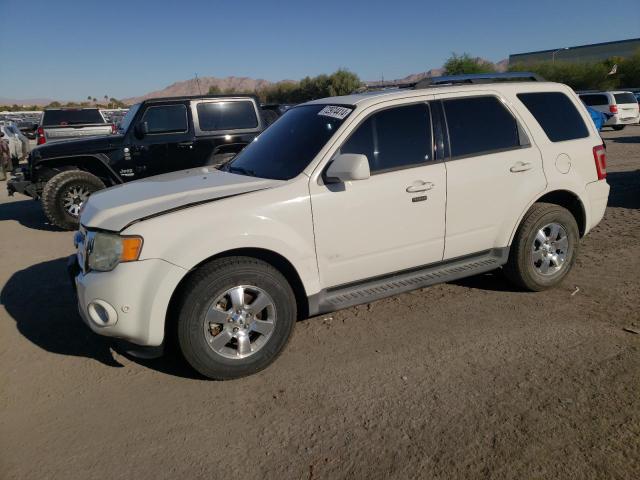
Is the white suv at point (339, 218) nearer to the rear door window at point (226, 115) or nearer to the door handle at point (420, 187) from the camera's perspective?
the door handle at point (420, 187)

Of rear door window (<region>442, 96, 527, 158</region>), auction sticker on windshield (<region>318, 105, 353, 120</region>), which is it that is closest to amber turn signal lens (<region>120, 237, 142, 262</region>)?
auction sticker on windshield (<region>318, 105, 353, 120</region>)

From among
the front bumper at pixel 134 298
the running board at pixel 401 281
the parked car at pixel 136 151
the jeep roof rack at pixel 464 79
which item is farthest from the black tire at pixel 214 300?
the parked car at pixel 136 151

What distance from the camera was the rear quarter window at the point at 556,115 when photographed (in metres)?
4.28

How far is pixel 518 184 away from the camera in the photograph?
4.06m

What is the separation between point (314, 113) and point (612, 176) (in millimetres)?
8484

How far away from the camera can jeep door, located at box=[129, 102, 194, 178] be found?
768cm

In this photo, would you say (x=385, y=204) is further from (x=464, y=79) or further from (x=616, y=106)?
(x=616, y=106)

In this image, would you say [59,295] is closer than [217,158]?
Yes

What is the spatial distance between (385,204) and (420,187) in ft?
1.08

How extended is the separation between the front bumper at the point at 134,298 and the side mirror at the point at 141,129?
5145 millimetres

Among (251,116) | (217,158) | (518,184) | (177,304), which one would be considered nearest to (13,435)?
(177,304)

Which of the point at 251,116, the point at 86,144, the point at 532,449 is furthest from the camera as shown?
the point at 251,116

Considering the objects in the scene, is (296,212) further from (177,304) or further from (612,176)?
(612,176)

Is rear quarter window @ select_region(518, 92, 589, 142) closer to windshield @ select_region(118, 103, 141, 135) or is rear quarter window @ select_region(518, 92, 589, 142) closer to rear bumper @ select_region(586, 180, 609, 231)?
rear bumper @ select_region(586, 180, 609, 231)
